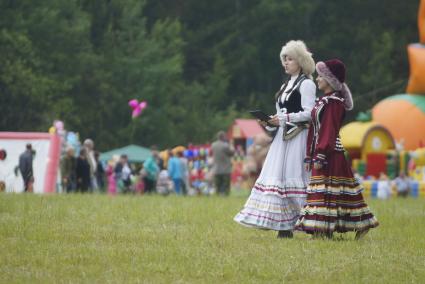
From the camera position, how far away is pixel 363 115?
40.5 metres

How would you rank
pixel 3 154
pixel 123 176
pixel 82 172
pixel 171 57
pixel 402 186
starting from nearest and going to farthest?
pixel 3 154 → pixel 82 172 → pixel 123 176 → pixel 402 186 → pixel 171 57

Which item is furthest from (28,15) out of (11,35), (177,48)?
(177,48)

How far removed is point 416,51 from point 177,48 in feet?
69.2

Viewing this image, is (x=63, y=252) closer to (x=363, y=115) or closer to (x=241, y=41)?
(x=363, y=115)

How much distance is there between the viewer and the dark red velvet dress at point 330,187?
1228 cm

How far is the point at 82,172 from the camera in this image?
28.2 metres

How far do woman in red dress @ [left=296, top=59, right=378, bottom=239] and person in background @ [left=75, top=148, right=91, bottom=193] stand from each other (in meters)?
16.0

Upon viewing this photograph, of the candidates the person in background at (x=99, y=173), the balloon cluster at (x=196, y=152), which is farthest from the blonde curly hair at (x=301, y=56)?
the balloon cluster at (x=196, y=152)

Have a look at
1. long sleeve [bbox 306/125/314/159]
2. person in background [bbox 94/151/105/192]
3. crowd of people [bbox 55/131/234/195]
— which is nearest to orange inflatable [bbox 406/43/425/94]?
crowd of people [bbox 55/131/234/195]

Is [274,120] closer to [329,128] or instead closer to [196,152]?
[329,128]

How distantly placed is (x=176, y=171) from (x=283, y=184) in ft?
64.1

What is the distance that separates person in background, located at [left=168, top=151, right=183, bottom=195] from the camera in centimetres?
3191

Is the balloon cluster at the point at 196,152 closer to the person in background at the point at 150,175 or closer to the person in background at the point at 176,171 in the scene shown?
the person in background at the point at 176,171

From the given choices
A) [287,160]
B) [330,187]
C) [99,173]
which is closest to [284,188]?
[287,160]
